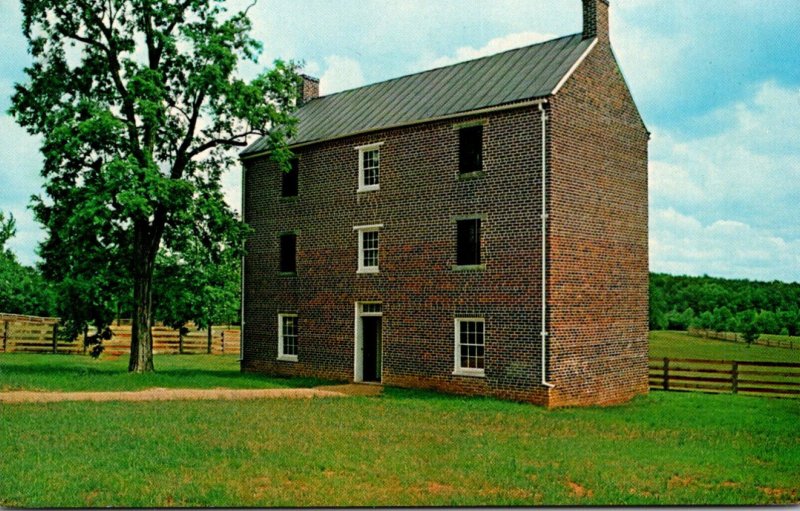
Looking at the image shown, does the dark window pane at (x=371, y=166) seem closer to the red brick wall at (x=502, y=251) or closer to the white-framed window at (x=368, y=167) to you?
the white-framed window at (x=368, y=167)

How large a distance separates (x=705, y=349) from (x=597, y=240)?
16.6 m

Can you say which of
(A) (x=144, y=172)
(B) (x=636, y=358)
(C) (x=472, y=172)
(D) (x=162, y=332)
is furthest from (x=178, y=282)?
(D) (x=162, y=332)

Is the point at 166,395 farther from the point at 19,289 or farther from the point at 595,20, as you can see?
the point at 19,289

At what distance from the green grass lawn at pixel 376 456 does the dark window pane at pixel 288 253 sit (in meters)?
8.31

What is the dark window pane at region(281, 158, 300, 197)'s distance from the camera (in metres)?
26.2

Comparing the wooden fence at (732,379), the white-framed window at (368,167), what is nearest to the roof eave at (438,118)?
the white-framed window at (368,167)

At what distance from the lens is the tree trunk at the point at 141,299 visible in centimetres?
2416

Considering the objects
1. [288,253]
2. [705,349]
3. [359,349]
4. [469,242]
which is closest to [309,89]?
[288,253]

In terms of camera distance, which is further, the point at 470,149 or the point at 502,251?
the point at 470,149

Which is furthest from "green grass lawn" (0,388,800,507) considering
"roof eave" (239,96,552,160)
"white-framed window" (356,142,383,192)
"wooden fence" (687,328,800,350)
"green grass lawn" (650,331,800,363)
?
"green grass lawn" (650,331,800,363)

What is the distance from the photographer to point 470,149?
2153cm

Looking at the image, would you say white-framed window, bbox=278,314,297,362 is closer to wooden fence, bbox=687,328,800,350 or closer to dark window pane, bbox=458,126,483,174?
dark window pane, bbox=458,126,483,174

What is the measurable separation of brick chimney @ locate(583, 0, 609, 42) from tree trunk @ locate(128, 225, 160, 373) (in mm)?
13747

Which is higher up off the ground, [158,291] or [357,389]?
[158,291]
